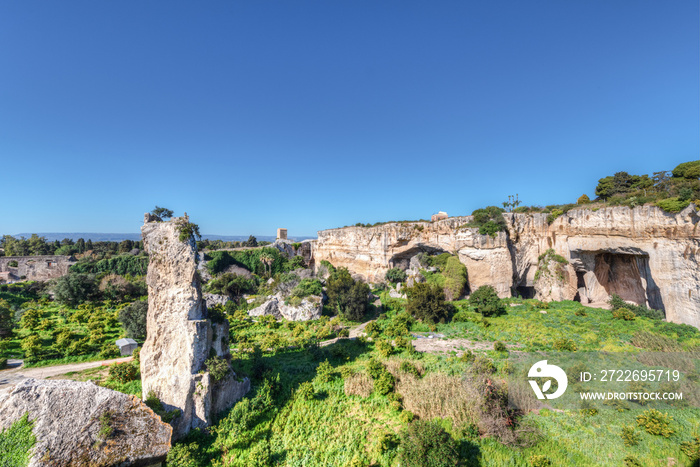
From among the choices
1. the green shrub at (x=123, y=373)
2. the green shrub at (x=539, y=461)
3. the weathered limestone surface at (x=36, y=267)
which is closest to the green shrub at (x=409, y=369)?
the green shrub at (x=539, y=461)

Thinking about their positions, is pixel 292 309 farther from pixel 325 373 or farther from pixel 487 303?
pixel 487 303

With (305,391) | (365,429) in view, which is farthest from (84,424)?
(365,429)

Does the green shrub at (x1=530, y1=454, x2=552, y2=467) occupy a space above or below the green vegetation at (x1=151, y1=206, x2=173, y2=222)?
below

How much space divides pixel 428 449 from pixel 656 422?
7.30 meters

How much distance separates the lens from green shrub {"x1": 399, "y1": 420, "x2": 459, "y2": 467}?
25.1ft

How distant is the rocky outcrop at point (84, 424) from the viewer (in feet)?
25.8

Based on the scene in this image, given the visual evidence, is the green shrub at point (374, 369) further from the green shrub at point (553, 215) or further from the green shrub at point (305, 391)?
the green shrub at point (553, 215)

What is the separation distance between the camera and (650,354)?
479 inches

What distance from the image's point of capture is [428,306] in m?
20.2

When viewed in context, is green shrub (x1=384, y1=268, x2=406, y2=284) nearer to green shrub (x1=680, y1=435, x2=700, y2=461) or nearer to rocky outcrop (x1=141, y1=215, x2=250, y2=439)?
rocky outcrop (x1=141, y1=215, x2=250, y2=439)

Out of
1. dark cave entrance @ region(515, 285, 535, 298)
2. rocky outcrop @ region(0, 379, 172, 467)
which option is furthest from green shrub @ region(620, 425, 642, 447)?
dark cave entrance @ region(515, 285, 535, 298)

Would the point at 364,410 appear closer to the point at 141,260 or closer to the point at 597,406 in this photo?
the point at 597,406

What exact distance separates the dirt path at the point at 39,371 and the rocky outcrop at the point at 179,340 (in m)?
6.95

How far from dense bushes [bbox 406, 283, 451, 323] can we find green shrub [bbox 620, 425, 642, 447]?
11.4 m
